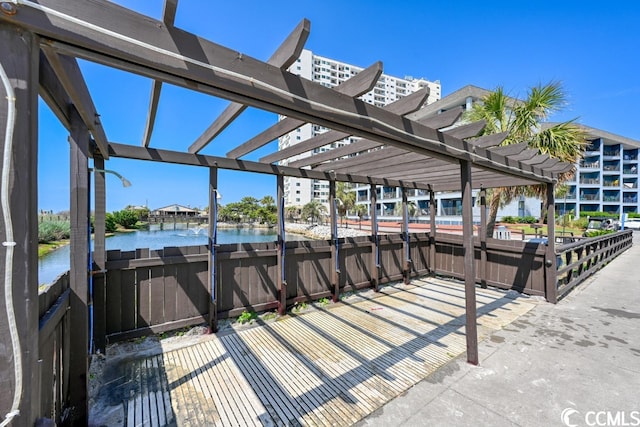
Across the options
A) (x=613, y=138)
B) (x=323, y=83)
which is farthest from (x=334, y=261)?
(x=323, y=83)

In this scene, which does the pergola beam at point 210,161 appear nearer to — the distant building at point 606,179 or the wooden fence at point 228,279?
the wooden fence at point 228,279

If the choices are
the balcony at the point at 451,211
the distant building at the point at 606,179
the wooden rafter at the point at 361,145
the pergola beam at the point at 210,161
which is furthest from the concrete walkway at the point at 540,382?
the distant building at the point at 606,179

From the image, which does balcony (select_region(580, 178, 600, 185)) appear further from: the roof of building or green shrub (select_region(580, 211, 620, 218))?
the roof of building

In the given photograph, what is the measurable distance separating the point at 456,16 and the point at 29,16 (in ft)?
35.4

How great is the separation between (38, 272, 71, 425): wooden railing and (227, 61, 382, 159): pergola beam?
5.94 ft

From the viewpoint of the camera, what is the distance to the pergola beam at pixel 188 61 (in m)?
0.93

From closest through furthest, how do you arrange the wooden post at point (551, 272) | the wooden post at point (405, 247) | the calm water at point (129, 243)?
the calm water at point (129, 243), the wooden post at point (551, 272), the wooden post at point (405, 247)

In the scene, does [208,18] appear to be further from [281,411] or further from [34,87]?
[281,411]

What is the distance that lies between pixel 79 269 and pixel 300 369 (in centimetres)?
203

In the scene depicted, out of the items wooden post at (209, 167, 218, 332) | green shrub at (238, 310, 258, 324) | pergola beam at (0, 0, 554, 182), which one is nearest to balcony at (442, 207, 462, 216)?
green shrub at (238, 310, 258, 324)

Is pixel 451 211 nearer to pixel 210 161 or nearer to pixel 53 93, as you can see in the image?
pixel 210 161

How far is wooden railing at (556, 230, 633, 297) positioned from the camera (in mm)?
4668

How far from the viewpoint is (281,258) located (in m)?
3.89

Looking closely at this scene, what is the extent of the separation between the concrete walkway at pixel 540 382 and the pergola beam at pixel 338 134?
7.30 ft
